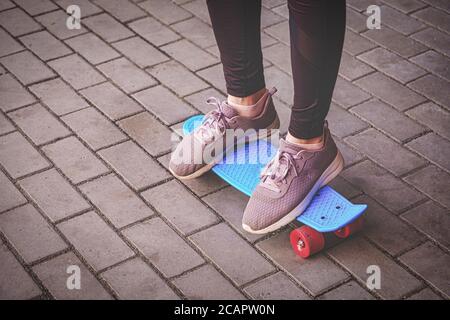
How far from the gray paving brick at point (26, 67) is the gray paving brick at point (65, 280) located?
1258mm

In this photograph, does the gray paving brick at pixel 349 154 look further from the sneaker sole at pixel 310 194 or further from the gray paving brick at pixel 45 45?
the gray paving brick at pixel 45 45

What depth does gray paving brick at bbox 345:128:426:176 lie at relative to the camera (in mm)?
2754

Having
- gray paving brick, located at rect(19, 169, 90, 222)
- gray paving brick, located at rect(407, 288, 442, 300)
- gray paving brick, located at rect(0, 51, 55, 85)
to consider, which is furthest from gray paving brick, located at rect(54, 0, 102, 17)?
gray paving brick, located at rect(407, 288, 442, 300)

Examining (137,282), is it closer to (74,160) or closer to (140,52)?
(74,160)

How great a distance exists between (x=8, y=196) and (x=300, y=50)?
4.19 ft

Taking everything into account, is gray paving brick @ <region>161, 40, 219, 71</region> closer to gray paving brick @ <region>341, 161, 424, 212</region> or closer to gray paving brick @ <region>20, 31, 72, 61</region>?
gray paving brick @ <region>20, 31, 72, 61</region>

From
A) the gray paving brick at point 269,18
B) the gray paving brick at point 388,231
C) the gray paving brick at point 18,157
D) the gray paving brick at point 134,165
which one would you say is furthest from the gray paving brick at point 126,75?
the gray paving brick at point 388,231

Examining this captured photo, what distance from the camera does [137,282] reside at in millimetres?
2273

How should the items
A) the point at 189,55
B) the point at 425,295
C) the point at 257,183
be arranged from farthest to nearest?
1. the point at 189,55
2. the point at 257,183
3. the point at 425,295

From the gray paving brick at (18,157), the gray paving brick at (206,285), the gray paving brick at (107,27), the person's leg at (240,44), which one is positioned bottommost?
the gray paving brick at (206,285)

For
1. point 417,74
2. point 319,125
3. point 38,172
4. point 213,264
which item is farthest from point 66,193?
point 417,74

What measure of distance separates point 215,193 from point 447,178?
0.93 m

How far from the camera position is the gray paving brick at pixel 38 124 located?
2945 millimetres

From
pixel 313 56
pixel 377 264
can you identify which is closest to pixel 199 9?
pixel 313 56
